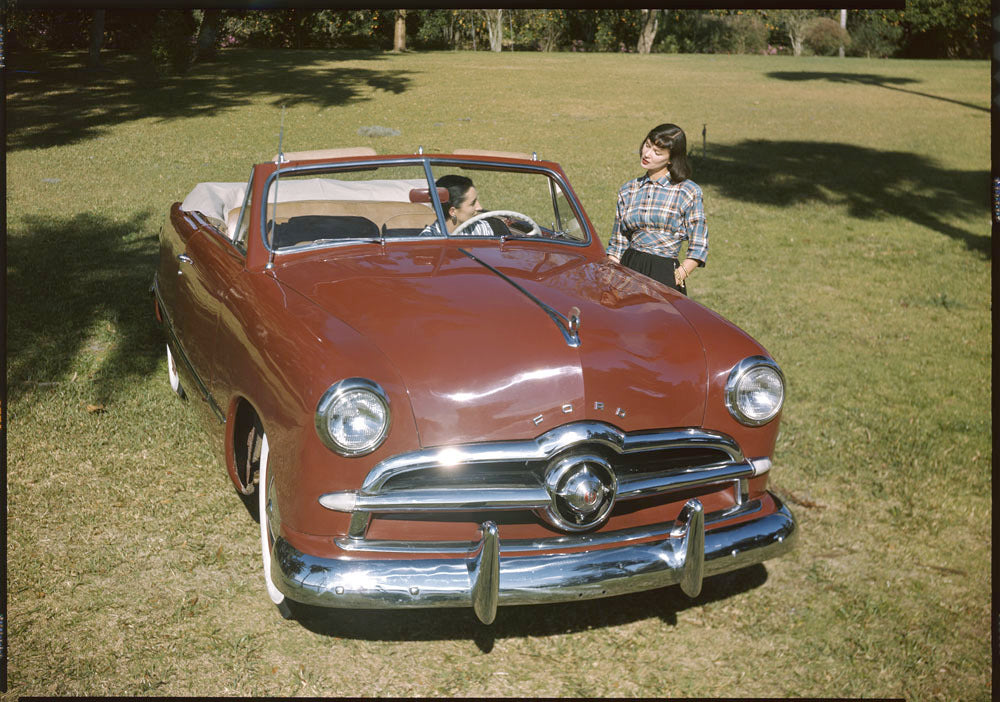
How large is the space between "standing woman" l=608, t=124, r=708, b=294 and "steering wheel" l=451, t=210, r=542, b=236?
26.9 inches

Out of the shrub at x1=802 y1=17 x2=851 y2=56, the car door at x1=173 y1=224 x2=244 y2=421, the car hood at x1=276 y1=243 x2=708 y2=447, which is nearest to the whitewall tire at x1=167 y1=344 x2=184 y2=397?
the car door at x1=173 y1=224 x2=244 y2=421

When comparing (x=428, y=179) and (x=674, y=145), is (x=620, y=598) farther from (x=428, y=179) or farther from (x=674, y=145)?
(x=674, y=145)

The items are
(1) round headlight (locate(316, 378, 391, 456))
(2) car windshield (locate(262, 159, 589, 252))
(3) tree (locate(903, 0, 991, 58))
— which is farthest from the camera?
(3) tree (locate(903, 0, 991, 58))

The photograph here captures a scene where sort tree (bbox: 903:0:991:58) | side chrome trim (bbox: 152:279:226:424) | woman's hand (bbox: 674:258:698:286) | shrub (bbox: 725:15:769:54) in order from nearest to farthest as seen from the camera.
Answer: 1. side chrome trim (bbox: 152:279:226:424)
2. woman's hand (bbox: 674:258:698:286)
3. tree (bbox: 903:0:991:58)
4. shrub (bbox: 725:15:769:54)

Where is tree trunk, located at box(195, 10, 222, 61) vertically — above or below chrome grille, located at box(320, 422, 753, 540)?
above

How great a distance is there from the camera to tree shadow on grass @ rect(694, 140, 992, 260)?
12758 mm

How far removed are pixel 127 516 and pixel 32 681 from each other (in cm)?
112

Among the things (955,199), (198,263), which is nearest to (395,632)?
(198,263)

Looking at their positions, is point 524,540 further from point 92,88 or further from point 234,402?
point 92,88

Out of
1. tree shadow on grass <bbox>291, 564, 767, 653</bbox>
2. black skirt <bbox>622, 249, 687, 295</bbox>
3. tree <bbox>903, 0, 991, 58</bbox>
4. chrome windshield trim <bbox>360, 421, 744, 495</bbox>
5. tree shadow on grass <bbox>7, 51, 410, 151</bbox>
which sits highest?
tree <bbox>903, 0, 991, 58</bbox>

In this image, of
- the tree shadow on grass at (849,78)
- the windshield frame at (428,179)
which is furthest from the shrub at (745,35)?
the windshield frame at (428,179)

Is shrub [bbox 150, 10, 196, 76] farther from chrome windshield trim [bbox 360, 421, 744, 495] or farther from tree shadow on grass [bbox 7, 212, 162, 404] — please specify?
chrome windshield trim [bbox 360, 421, 744, 495]

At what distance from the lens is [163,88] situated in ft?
66.8

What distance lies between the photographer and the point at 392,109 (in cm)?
1953
